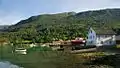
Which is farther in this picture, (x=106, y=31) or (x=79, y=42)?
(x=79, y=42)

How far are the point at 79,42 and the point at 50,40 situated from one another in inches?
1299

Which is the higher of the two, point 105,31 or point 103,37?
point 105,31

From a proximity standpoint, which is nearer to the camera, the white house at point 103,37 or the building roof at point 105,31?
the white house at point 103,37

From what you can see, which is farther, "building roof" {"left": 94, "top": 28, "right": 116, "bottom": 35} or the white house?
"building roof" {"left": 94, "top": 28, "right": 116, "bottom": 35}

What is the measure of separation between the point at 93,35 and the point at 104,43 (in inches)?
262

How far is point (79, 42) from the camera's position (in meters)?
123

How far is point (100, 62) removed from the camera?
188 ft

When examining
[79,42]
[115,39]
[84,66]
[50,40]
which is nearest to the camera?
[84,66]

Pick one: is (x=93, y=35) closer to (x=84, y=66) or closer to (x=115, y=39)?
(x=115, y=39)

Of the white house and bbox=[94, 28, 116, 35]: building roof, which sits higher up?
bbox=[94, 28, 116, 35]: building roof

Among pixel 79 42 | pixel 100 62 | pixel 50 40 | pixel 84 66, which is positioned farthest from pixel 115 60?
pixel 50 40

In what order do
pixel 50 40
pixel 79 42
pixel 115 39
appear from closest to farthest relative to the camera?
pixel 115 39, pixel 79 42, pixel 50 40

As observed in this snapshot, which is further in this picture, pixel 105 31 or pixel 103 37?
pixel 105 31

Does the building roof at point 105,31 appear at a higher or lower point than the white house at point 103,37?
higher
